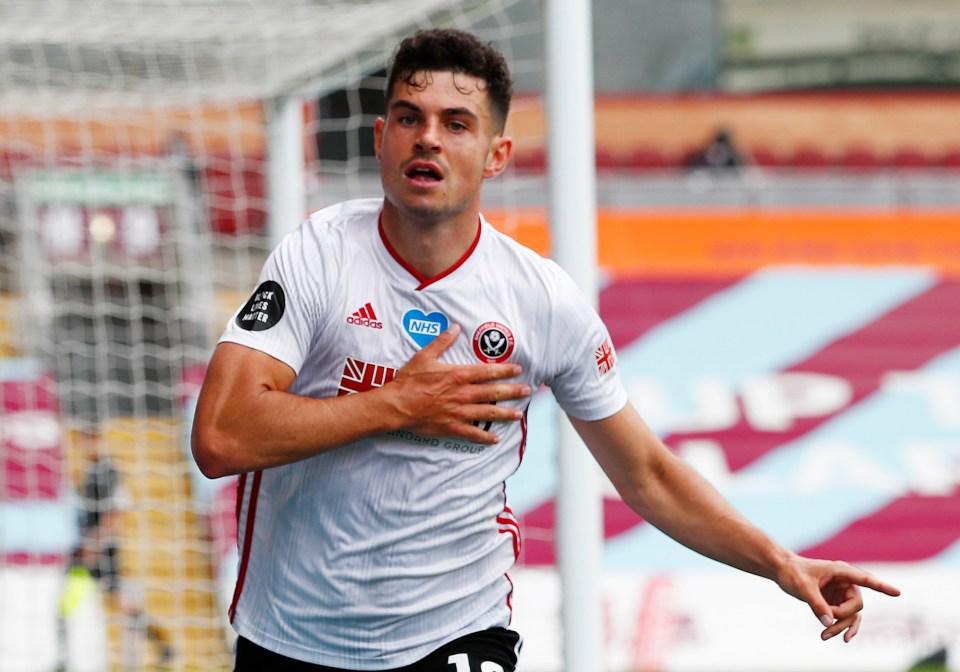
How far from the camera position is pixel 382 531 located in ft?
8.43

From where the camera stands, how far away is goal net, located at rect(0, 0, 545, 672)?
5.16 m

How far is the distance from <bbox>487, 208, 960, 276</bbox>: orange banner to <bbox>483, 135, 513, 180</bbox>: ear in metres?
8.83

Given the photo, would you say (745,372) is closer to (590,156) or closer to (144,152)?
(144,152)

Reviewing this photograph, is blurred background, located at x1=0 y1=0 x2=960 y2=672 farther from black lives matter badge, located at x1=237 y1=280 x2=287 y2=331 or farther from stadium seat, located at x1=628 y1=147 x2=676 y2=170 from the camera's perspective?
black lives matter badge, located at x1=237 y1=280 x2=287 y2=331

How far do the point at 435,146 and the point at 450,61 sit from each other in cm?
19

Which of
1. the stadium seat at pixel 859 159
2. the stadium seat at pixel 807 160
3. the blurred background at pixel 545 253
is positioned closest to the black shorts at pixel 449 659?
the blurred background at pixel 545 253

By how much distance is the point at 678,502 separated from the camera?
2861 millimetres

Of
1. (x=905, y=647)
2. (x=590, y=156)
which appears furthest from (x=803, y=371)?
(x=590, y=156)

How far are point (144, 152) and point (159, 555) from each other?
345 centimetres

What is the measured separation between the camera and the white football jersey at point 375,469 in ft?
8.33

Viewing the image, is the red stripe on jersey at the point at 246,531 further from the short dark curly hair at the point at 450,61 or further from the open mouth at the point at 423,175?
the short dark curly hair at the point at 450,61

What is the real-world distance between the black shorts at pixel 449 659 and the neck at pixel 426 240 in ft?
2.44

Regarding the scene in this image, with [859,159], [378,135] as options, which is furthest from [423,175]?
[859,159]

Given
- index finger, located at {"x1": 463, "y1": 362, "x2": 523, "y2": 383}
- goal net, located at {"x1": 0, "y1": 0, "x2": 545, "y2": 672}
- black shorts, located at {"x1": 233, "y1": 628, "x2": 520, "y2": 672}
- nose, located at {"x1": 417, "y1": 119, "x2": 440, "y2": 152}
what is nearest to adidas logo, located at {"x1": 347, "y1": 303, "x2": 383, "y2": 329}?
index finger, located at {"x1": 463, "y1": 362, "x2": 523, "y2": 383}
